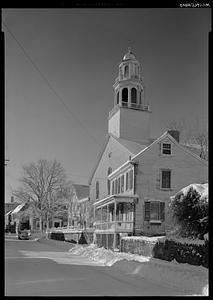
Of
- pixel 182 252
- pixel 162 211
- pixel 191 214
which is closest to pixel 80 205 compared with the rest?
pixel 162 211

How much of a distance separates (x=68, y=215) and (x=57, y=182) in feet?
41.0

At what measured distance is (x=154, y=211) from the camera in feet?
61.8

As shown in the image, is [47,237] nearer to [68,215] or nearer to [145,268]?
[68,215]

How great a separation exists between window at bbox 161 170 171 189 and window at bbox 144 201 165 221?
844 millimetres

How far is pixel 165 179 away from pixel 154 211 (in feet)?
5.23

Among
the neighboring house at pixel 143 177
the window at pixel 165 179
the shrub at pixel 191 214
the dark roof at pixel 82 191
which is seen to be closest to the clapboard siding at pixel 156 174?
the neighboring house at pixel 143 177

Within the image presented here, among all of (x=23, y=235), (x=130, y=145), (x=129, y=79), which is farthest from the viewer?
(x=23, y=235)

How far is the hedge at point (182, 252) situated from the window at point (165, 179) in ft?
25.8

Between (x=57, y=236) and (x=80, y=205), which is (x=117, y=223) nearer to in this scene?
(x=80, y=205)

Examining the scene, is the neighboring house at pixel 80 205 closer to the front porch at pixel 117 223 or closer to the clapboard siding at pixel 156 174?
the front porch at pixel 117 223

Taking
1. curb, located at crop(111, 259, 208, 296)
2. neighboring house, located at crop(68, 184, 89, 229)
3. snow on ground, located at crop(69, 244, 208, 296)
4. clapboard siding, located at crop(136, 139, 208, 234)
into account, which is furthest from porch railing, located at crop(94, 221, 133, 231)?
curb, located at crop(111, 259, 208, 296)

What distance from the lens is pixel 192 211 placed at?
9.91m

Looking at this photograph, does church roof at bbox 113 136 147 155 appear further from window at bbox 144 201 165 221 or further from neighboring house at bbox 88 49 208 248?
window at bbox 144 201 165 221
